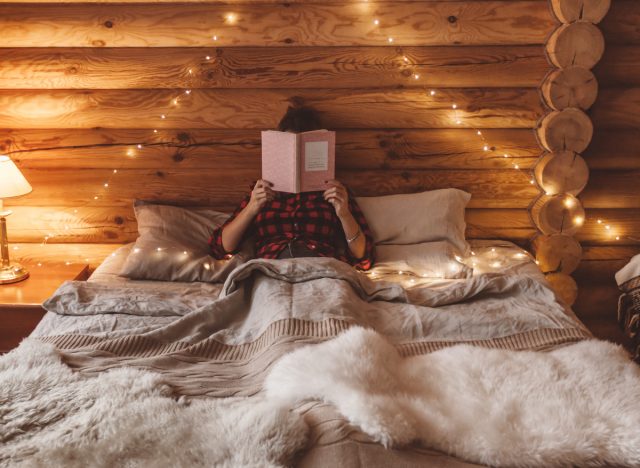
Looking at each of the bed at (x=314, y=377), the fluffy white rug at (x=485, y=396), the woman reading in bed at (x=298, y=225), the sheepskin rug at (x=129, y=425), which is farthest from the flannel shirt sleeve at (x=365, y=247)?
the sheepskin rug at (x=129, y=425)

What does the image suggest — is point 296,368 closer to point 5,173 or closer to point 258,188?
point 258,188

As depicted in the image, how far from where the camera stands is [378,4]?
2.39 meters

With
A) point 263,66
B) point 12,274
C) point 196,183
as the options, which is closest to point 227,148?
→ point 196,183

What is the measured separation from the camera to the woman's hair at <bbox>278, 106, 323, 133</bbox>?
225cm

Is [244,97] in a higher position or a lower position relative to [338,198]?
higher

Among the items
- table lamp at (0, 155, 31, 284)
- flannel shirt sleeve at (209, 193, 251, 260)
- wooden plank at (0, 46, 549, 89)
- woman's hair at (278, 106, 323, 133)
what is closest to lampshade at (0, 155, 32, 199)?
table lamp at (0, 155, 31, 284)

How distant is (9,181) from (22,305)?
45cm

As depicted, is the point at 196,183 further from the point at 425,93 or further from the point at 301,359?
the point at 301,359

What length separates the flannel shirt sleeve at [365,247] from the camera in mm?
2295

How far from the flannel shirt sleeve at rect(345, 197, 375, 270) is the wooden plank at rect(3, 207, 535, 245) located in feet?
1.71

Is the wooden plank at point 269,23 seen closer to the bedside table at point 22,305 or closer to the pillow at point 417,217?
the pillow at point 417,217

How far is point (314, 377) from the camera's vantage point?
4.26ft

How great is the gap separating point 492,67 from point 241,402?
176 cm

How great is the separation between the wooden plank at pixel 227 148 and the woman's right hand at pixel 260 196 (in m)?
0.36
